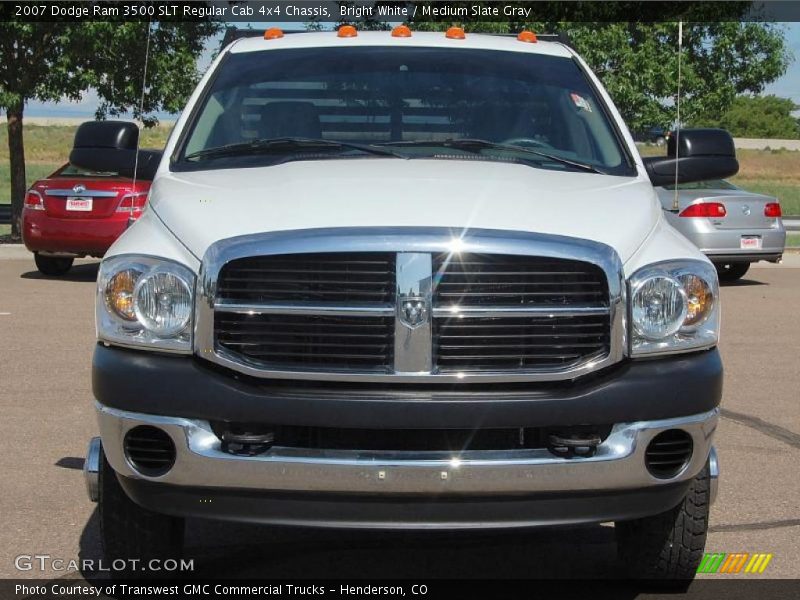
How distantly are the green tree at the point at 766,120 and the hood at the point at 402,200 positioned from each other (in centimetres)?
11195

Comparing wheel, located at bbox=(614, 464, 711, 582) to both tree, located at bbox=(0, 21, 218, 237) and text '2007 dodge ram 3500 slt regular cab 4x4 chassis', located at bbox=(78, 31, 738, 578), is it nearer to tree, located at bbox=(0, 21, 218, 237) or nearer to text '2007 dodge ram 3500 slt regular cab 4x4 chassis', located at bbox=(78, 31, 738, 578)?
text '2007 dodge ram 3500 slt regular cab 4x4 chassis', located at bbox=(78, 31, 738, 578)

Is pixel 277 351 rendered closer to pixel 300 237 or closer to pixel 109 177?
A: pixel 300 237

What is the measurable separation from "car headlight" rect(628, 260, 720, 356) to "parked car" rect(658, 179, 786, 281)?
12.7m

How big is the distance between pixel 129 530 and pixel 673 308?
72.2 inches

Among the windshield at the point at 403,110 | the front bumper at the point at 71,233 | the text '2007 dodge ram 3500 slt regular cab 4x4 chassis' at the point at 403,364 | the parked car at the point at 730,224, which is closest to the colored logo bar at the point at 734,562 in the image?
the text '2007 dodge ram 3500 slt regular cab 4x4 chassis' at the point at 403,364

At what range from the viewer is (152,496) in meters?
4.10

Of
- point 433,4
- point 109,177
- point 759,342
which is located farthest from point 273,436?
point 433,4

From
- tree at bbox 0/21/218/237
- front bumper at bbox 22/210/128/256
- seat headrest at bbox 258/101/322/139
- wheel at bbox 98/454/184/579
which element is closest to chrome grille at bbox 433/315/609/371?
wheel at bbox 98/454/184/579

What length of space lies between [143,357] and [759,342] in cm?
843

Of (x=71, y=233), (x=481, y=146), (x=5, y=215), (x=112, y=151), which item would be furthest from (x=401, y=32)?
(x=5, y=215)

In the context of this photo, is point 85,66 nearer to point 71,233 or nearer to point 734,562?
point 71,233

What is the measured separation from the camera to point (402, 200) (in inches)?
169

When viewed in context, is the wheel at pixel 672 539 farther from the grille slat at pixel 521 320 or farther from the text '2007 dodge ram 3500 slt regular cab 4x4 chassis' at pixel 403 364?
the grille slat at pixel 521 320

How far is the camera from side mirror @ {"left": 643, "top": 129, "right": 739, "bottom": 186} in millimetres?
5773
